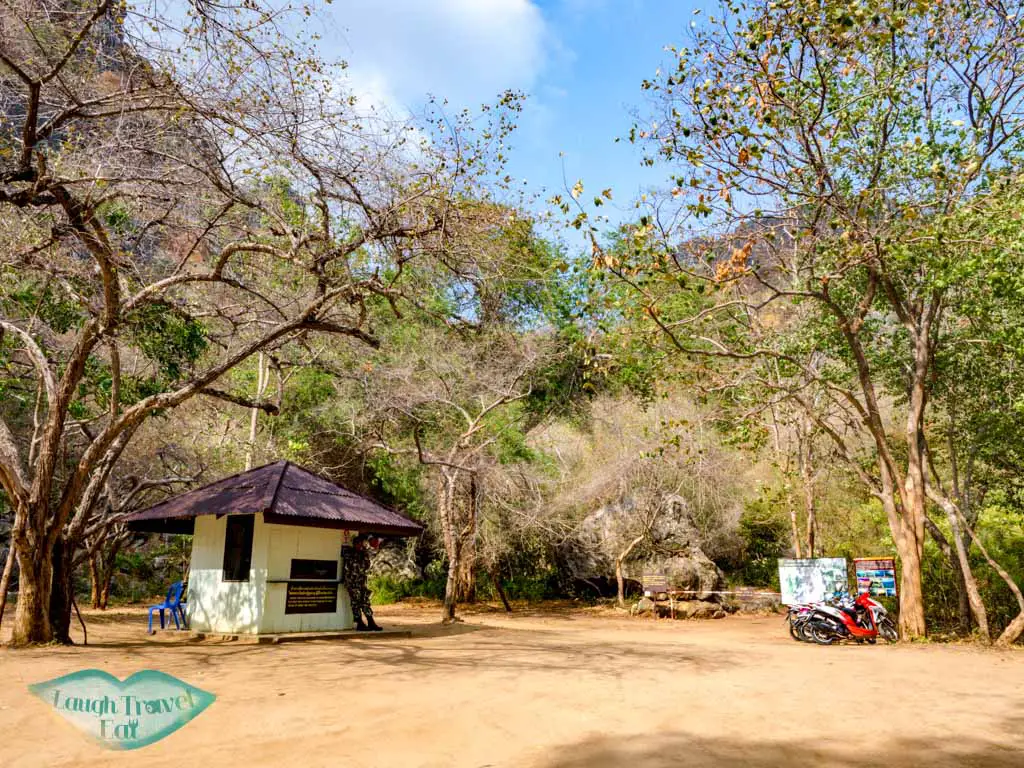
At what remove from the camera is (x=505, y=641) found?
39.5 feet

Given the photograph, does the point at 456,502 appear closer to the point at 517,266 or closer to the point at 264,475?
the point at 264,475

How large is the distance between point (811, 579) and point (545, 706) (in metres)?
9.92

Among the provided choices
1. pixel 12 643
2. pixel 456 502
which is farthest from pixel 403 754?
pixel 456 502

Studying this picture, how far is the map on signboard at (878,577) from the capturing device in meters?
13.3

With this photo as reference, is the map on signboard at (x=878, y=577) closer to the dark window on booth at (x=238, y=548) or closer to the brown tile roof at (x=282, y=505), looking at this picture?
the brown tile roof at (x=282, y=505)

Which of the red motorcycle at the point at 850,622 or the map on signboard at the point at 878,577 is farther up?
the map on signboard at the point at 878,577

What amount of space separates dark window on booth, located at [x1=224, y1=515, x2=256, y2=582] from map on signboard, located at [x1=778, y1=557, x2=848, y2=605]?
9.62m

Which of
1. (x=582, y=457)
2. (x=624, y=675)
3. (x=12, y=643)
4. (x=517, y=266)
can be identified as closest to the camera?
(x=624, y=675)

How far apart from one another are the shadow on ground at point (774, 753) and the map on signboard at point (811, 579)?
960cm

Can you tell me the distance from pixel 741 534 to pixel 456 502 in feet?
32.3

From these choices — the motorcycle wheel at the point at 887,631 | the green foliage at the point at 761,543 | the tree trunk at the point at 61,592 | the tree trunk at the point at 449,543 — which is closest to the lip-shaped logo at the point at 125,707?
the tree trunk at the point at 61,592

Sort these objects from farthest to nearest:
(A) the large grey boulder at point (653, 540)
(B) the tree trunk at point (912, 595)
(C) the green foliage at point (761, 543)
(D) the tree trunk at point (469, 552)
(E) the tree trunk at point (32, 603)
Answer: (C) the green foliage at point (761, 543), (A) the large grey boulder at point (653, 540), (D) the tree trunk at point (469, 552), (B) the tree trunk at point (912, 595), (E) the tree trunk at point (32, 603)

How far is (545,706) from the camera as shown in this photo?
6.38m

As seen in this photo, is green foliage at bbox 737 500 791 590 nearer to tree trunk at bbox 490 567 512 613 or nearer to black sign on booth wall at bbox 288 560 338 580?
tree trunk at bbox 490 567 512 613
